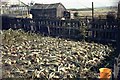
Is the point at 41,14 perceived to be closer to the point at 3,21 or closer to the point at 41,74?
the point at 3,21

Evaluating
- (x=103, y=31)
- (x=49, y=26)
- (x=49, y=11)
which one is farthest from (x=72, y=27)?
(x=49, y=11)

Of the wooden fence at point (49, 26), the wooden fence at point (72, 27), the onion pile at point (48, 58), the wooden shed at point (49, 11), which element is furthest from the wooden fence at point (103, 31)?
A: the wooden shed at point (49, 11)

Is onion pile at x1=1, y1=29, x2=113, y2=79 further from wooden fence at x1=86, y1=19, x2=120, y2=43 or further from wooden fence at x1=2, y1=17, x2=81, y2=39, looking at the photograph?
wooden fence at x1=2, y1=17, x2=81, y2=39

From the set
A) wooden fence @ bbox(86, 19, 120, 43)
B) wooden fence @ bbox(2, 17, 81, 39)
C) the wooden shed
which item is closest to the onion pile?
wooden fence @ bbox(86, 19, 120, 43)

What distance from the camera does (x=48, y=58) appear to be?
13773mm

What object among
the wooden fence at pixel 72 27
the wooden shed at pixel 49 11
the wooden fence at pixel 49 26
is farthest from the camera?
the wooden shed at pixel 49 11

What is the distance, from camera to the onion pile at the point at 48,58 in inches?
446

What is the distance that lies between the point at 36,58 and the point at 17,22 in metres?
12.5

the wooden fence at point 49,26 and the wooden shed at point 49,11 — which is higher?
the wooden shed at point 49,11

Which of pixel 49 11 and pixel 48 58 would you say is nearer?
pixel 48 58

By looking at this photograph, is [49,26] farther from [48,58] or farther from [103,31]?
[48,58]

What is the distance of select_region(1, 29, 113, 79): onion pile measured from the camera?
37.2 feet

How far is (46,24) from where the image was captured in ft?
75.0

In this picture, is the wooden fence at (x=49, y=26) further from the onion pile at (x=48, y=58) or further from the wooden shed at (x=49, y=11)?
the wooden shed at (x=49, y=11)
